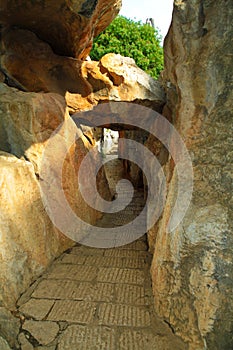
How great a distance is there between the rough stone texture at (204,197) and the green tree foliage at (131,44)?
657 centimetres

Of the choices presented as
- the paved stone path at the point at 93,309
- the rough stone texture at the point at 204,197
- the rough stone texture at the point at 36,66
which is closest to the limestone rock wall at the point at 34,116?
the rough stone texture at the point at 36,66

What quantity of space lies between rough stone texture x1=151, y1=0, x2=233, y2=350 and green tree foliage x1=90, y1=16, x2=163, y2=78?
6572mm

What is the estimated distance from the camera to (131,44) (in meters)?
8.45

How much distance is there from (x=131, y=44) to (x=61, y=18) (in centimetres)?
583

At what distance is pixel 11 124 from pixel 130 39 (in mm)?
7167

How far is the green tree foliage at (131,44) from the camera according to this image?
795cm

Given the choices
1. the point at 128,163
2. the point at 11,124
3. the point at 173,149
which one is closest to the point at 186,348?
the point at 173,149

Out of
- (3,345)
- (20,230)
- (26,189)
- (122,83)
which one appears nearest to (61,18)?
(122,83)

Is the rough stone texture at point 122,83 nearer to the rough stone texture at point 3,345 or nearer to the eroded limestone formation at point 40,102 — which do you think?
the eroded limestone formation at point 40,102

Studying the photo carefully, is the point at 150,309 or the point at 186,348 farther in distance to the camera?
the point at 150,309

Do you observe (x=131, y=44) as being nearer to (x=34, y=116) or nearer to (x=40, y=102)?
(x=40, y=102)

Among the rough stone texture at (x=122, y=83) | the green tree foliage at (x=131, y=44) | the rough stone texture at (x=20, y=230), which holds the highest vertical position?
the green tree foliage at (x=131, y=44)

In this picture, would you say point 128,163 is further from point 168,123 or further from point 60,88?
point 168,123

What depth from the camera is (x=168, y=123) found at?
2912mm
